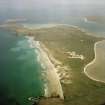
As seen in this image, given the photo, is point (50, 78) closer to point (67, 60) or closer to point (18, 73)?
point (18, 73)

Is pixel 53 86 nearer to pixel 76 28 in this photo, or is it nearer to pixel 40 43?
pixel 40 43

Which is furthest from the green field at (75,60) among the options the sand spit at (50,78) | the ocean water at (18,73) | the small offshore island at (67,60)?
the ocean water at (18,73)

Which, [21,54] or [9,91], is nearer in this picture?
[9,91]

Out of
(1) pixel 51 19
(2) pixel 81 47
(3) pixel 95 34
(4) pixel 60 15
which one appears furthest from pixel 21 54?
(4) pixel 60 15

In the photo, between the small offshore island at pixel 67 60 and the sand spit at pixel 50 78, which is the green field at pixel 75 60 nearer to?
the small offshore island at pixel 67 60

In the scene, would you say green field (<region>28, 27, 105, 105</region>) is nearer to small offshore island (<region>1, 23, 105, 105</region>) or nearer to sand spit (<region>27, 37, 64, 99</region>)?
small offshore island (<region>1, 23, 105, 105</region>)

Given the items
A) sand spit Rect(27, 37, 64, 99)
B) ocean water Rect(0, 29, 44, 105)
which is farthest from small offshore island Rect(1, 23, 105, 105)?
ocean water Rect(0, 29, 44, 105)

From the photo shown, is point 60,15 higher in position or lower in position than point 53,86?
higher

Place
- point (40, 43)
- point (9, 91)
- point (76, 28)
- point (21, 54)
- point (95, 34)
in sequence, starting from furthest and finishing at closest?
point (76, 28) < point (95, 34) < point (40, 43) < point (21, 54) < point (9, 91)
